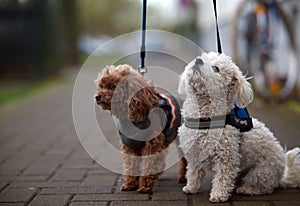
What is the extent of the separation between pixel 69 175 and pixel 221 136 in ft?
5.53

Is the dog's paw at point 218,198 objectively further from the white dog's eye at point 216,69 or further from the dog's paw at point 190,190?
the white dog's eye at point 216,69

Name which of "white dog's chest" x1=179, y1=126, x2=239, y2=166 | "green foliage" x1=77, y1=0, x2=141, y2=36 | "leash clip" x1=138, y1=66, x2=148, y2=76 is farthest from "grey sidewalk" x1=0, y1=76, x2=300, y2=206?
"green foliage" x1=77, y1=0, x2=141, y2=36

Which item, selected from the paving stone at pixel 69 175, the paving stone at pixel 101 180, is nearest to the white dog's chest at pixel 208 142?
the paving stone at pixel 101 180

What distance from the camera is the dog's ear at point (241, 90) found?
3576mm

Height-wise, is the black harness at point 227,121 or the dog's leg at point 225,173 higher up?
the black harness at point 227,121

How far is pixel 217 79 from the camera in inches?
140

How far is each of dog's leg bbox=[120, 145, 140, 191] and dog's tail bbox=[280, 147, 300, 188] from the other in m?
1.18

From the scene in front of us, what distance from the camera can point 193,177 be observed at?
3850mm

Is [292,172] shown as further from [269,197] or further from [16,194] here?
[16,194]

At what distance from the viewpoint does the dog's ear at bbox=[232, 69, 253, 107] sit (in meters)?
3.58

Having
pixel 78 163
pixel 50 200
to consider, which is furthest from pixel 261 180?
pixel 78 163

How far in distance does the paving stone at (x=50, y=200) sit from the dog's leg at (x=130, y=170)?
1.58 feet

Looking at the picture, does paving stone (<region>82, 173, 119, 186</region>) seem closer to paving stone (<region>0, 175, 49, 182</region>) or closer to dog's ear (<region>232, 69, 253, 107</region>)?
paving stone (<region>0, 175, 49, 182</region>)

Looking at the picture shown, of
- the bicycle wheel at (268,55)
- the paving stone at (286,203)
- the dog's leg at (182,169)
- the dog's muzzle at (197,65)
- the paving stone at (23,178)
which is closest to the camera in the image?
Result: the dog's muzzle at (197,65)
